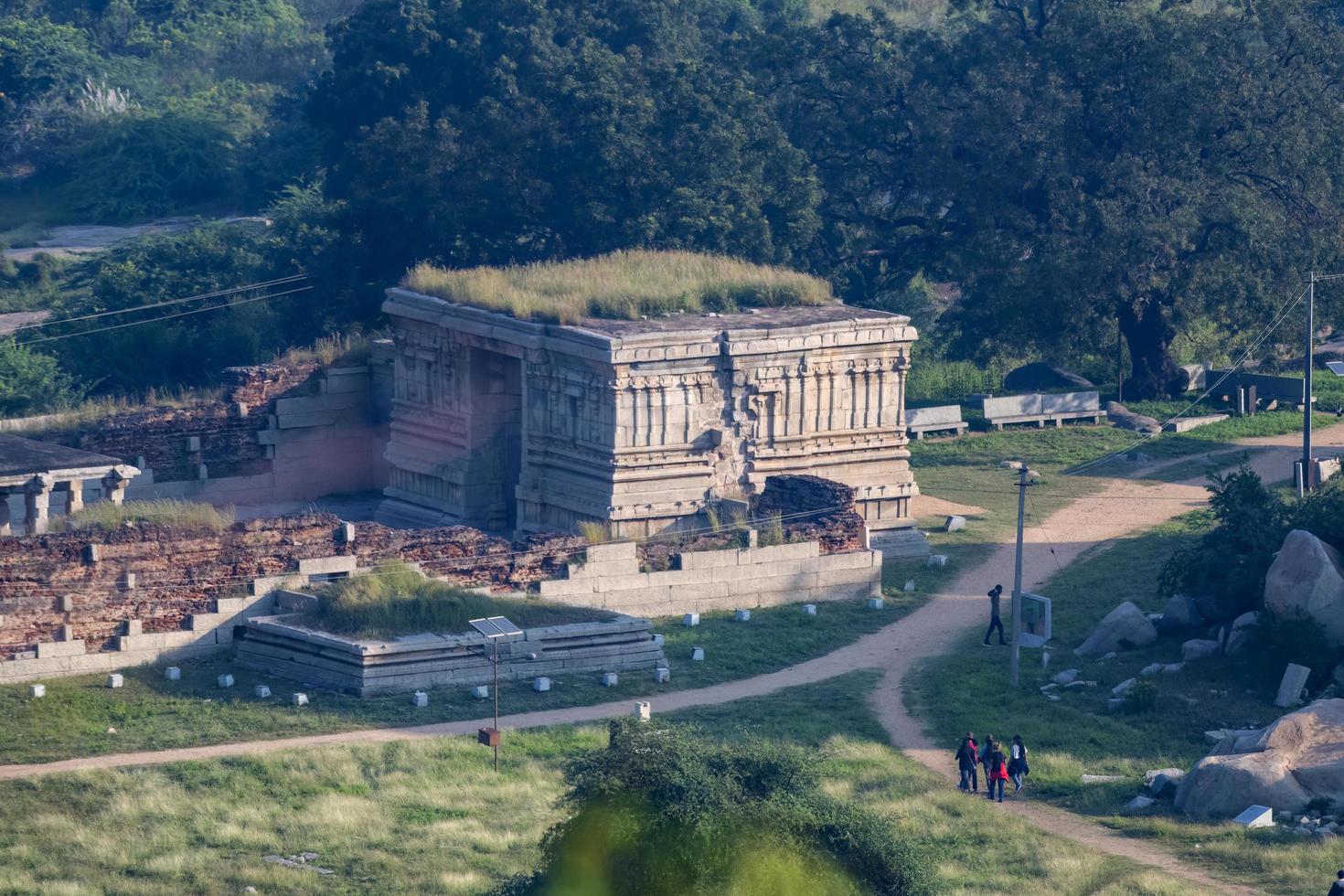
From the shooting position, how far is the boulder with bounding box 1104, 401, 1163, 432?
2414 inches

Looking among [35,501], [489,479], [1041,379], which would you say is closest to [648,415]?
[489,479]

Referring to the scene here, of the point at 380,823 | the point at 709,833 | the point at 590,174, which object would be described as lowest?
the point at 380,823

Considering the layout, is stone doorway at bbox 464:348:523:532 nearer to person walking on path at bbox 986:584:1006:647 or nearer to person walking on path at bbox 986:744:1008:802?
person walking on path at bbox 986:584:1006:647

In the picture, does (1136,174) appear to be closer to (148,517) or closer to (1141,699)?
(1141,699)

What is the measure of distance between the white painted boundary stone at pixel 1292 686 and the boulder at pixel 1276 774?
3.47 m

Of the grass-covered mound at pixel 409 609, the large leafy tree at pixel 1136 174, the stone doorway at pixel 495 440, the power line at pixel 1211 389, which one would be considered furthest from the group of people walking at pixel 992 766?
the large leafy tree at pixel 1136 174

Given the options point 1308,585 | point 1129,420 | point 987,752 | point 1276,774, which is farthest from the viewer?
point 1129,420

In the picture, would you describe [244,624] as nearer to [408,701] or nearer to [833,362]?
[408,701]

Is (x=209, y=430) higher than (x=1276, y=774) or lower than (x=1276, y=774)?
higher

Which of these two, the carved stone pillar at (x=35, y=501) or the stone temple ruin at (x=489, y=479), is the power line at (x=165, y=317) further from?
the carved stone pillar at (x=35, y=501)

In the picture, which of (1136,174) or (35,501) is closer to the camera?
(35,501)

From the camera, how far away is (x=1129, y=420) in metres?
62.0

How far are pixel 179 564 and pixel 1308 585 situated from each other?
19.5m

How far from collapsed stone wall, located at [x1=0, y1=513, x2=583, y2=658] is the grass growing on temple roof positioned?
0.97m
